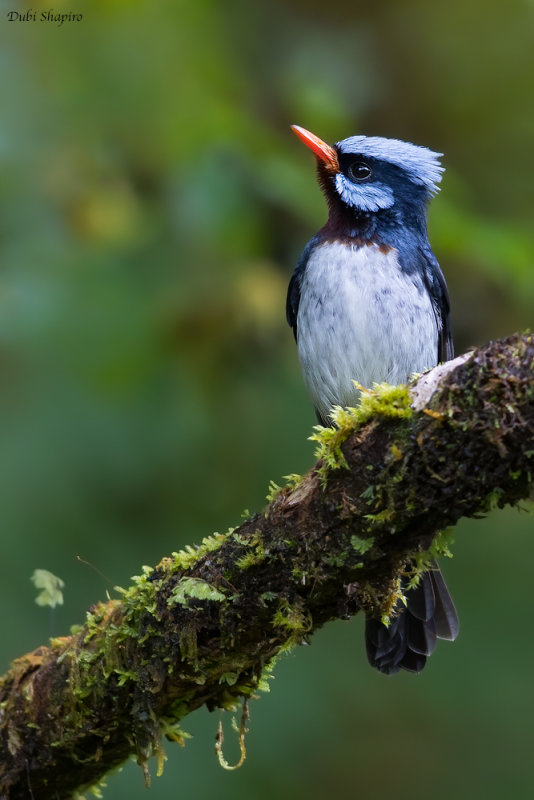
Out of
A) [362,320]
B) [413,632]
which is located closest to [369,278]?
[362,320]

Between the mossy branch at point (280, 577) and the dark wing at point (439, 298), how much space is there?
1.69 m

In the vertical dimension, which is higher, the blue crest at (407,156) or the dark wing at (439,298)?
the blue crest at (407,156)

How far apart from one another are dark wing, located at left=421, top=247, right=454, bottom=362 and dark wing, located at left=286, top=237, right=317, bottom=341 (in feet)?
1.77

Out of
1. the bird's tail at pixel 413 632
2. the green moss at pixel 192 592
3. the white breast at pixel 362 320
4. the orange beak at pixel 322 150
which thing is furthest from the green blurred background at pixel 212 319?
the green moss at pixel 192 592

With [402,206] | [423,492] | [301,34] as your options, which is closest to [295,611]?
[423,492]

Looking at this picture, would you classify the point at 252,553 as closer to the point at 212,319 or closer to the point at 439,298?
the point at 439,298

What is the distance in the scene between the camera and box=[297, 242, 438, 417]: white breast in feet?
13.6

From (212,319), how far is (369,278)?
1115 millimetres

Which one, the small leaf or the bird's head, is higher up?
the bird's head

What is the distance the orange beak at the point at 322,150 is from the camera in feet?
15.1

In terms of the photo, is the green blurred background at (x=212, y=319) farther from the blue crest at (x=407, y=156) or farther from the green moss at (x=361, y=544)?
the green moss at (x=361, y=544)

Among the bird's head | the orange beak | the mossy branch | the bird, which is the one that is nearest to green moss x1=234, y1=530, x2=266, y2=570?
the mossy branch

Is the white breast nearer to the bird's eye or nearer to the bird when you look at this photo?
the bird

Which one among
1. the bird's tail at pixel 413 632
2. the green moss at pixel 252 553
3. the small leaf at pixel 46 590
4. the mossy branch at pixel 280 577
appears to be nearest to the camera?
the mossy branch at pixel 280 577
